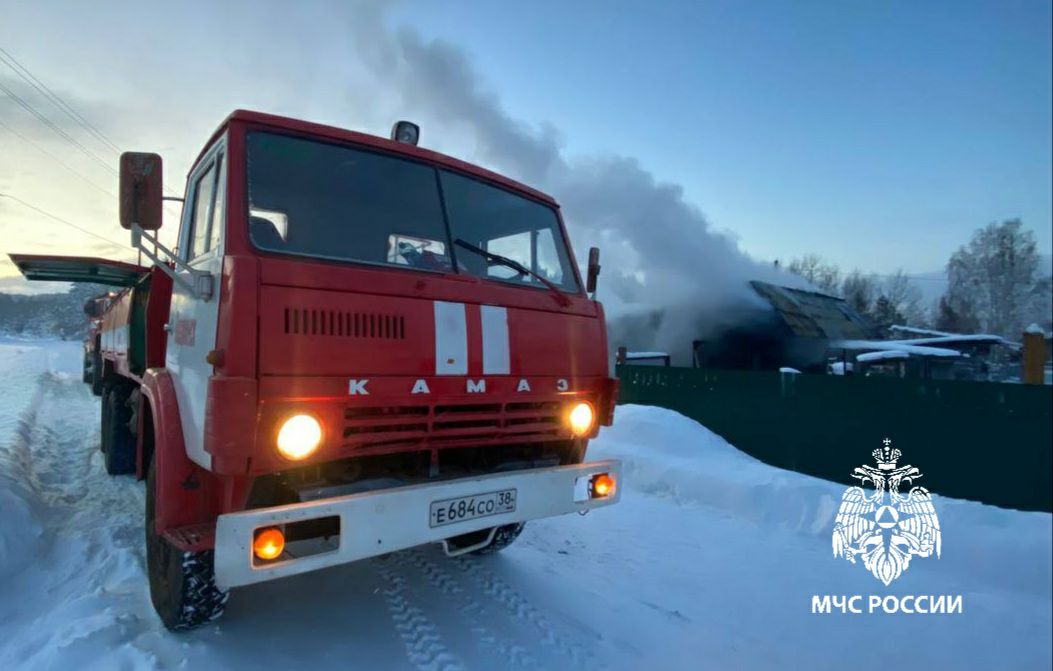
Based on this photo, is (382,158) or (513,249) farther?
(513,249)

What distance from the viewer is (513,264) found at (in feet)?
11.6

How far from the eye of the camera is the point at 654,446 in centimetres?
779

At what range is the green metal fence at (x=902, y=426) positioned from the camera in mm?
5508

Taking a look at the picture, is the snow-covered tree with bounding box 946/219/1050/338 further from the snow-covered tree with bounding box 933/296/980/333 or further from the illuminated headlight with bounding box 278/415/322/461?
the illuminated headlight with bounding box 278/415/322/461

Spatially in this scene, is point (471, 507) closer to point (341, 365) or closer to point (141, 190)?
point (341, 365)

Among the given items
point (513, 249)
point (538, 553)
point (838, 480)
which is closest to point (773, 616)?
point (538, 553)

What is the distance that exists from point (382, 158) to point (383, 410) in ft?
4.58

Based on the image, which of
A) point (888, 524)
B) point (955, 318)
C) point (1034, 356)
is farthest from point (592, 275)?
point (955, 318)

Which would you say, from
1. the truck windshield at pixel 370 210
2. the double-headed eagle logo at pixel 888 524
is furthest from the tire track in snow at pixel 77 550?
the double-headed eagle logo at pixel 888 524

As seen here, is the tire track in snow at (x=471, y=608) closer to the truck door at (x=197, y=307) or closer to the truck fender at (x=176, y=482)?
the truck fender at (x=176, y=482)

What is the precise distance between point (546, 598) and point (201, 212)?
119 inches

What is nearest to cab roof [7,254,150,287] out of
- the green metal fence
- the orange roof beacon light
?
the orange roof beacon light

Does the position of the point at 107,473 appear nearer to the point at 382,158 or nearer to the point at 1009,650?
the point at 382,158

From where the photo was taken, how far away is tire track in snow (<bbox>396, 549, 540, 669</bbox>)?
3010mm
